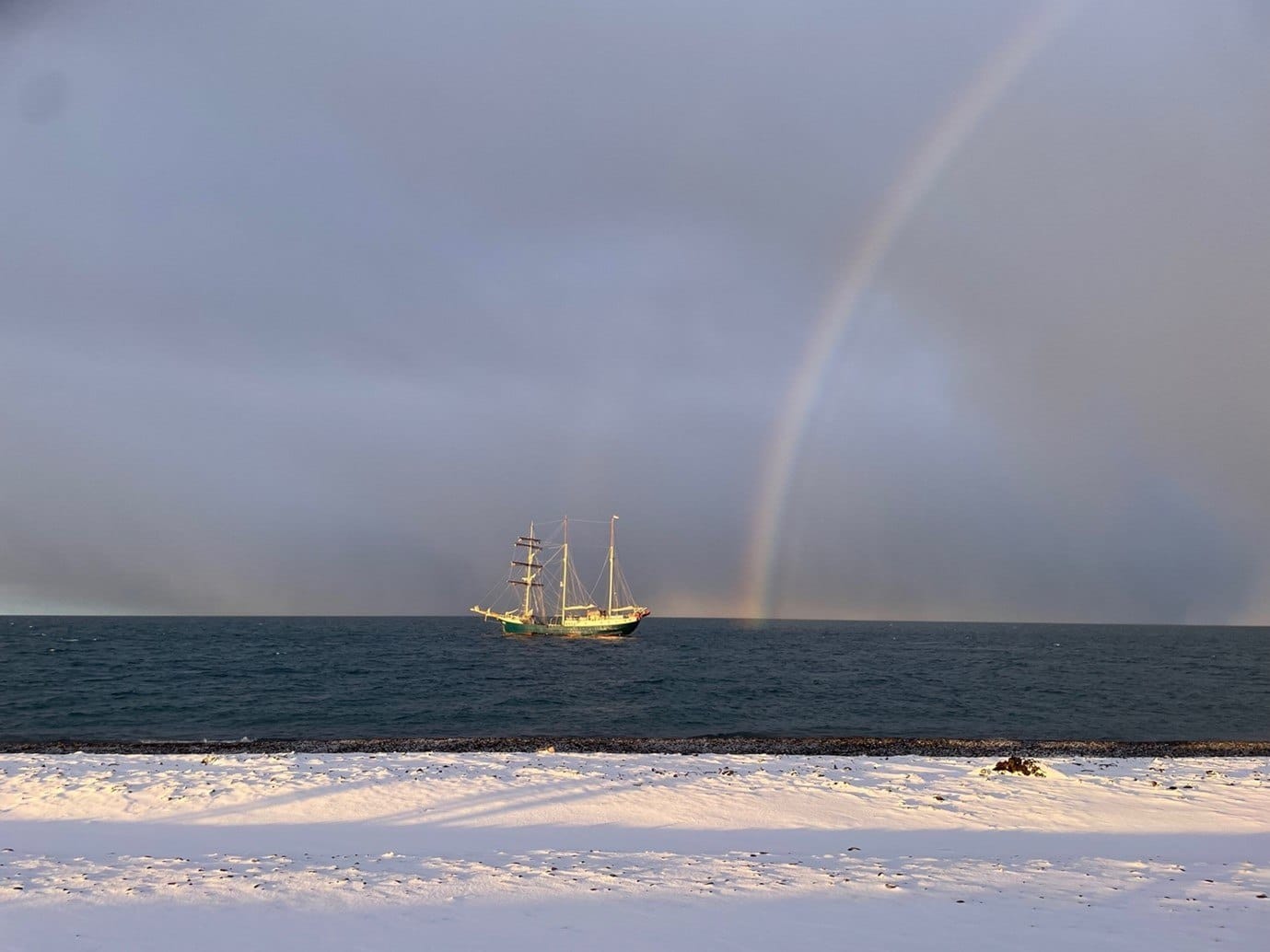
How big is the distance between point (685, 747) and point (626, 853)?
11915 mm

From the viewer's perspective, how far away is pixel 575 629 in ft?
545

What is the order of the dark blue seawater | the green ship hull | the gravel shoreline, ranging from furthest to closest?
the green ship hull → the dark blue seawater → the gravel shoreline

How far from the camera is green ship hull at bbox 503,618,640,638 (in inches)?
6191

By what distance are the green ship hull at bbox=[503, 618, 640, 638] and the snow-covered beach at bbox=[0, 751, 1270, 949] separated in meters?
137

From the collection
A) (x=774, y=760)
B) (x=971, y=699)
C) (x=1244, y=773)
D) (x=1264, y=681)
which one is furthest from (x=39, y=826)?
(x=1264, y=681)

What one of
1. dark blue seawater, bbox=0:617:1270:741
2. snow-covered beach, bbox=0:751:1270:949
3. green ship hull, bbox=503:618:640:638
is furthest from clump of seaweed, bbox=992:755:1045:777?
green ship hull, bbox=503:618:640:638

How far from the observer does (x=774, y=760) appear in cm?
2144

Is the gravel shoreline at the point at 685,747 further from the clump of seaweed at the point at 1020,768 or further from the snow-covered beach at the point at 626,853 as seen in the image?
the clump of seaweed at the point at 1020,768

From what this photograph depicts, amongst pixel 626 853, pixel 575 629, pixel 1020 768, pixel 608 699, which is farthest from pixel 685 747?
pixel 575 629

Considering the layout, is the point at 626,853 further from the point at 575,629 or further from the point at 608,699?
the point at 575,629

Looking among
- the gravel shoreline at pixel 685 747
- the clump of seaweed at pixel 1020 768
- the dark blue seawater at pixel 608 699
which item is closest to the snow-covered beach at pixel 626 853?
the clump of seaweed at pixel 1020 768

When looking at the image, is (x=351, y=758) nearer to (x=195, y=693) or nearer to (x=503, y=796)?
(x=503, y=796)

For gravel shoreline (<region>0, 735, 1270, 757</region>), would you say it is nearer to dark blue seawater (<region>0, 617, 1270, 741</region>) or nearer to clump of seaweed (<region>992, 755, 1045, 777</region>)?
clump of seaweed (<region>992, 755, 1045, 777</region>)

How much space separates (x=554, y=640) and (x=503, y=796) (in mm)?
138993
